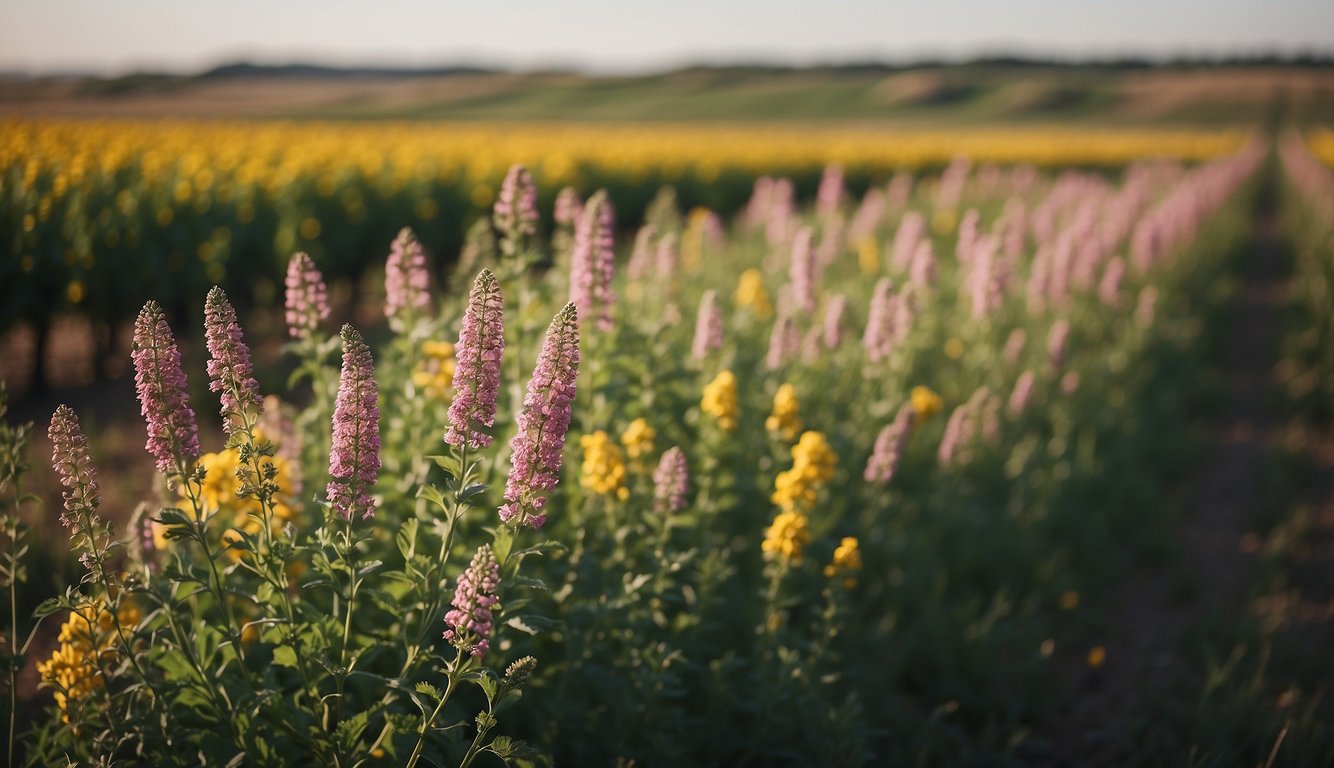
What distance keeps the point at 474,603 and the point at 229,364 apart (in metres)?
0.87

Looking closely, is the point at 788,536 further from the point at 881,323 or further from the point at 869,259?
the point at 869,259

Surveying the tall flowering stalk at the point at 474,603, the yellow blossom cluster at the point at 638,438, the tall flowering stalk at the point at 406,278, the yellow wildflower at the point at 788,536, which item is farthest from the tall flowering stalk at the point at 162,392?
the yellow wildflower at the point at 788,536

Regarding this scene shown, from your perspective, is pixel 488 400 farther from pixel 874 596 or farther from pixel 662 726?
pixel 874 596

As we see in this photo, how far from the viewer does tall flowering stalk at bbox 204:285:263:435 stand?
6.82 ft

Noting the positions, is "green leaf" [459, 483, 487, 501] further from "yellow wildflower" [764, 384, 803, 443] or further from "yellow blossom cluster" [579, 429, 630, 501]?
"yellow wildflower" [764, 384, 803, 443]

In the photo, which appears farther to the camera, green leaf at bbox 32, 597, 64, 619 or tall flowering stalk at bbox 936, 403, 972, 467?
tall flowering stalk at bbox 936, 403, 972, 467

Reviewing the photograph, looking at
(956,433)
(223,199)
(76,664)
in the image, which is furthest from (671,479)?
(223,199)

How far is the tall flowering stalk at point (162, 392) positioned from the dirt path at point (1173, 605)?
3599mm

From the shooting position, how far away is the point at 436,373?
3.84 metres

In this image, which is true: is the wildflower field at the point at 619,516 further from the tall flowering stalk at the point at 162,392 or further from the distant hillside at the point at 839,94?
the distant hillside at the point at 839,94

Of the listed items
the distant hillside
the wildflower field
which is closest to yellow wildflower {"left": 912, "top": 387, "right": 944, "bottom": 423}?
the wildflower field

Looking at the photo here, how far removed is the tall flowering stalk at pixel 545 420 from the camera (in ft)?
6.87

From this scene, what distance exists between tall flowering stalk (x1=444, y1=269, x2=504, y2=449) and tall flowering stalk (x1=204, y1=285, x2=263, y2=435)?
20.3 inches

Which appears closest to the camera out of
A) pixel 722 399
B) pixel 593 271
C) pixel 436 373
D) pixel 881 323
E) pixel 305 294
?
pixel 305 294
